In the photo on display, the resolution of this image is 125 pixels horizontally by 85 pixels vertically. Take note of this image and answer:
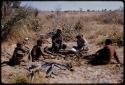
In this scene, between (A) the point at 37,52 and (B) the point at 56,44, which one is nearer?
(A) the point at 37,52

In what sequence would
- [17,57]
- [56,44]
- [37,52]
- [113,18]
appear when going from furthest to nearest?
[113,18], [56,44], [37,52], [17,57]

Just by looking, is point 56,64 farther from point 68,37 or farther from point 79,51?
point 68,37

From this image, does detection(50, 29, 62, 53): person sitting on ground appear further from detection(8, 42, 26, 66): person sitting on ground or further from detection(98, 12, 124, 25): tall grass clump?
detection(98, 12, 124, 25): tall grass clump

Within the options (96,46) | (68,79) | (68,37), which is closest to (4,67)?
(68,79)

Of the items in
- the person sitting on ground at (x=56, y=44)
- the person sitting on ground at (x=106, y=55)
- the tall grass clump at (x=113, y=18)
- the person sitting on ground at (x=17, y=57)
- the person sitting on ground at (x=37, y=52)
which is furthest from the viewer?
the tall grass clump at (x=113, y=18)

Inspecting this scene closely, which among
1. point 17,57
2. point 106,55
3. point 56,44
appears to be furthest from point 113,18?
point 17,57

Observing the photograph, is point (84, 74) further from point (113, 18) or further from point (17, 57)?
point (113, 18)

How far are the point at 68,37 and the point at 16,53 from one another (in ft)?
20.9

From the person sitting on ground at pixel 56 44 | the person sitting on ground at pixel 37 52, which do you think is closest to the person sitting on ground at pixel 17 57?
the person sitting on ground at pixel 37 52

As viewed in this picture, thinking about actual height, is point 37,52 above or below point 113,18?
below

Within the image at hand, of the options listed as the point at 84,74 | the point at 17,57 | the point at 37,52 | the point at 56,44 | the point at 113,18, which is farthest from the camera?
the point at 113,18

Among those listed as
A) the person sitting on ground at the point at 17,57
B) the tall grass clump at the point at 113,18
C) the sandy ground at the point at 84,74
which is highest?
the tall grass clump at the point at 113,18

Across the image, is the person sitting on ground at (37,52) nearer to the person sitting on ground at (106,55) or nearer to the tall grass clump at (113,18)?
the person sitting on ground at (106,55)

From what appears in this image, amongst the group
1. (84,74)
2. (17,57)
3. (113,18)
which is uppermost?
(113,18)
